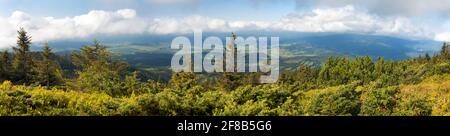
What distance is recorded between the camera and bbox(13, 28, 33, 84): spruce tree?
5925 centimetres

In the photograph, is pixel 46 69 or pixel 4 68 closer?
pixel 46 69

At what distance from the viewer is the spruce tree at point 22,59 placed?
5925cm

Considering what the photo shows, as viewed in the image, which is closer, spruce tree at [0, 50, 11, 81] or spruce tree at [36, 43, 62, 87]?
spruce tree at [36, 43, 62, 87]

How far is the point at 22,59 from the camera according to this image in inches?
2351

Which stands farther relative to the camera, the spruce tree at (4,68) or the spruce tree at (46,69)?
the spruce tree at (4,68)
